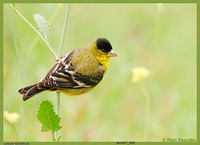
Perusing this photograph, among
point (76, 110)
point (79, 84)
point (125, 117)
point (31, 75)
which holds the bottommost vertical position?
point (125, 117)

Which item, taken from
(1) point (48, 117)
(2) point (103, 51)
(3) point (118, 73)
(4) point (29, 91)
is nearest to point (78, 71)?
(2) point (103, 51)

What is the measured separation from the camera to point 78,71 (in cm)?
319

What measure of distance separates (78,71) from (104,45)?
402 millimetres

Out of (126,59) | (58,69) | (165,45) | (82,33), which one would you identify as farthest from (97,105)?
(165,45)

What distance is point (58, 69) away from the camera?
3.04 m

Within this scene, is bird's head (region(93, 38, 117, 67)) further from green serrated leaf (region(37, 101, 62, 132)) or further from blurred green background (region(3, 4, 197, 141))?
green serrated leaf (region(37, 101, 62, 132))

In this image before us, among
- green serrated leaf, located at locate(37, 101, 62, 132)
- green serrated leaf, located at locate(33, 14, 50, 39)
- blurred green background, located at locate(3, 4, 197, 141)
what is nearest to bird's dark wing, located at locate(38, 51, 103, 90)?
blurred green background, located at locate(3, 4, 197, 141)

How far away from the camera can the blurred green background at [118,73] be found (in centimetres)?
419

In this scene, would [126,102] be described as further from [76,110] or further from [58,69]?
[58,69]

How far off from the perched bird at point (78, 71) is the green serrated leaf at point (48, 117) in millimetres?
679

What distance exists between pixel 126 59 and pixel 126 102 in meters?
1.06

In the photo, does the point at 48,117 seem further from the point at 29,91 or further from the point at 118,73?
the point at 118,73

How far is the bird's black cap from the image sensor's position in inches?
126

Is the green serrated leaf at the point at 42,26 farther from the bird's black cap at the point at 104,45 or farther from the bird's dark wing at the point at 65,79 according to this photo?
the bird's black cap at the point at 104,45
